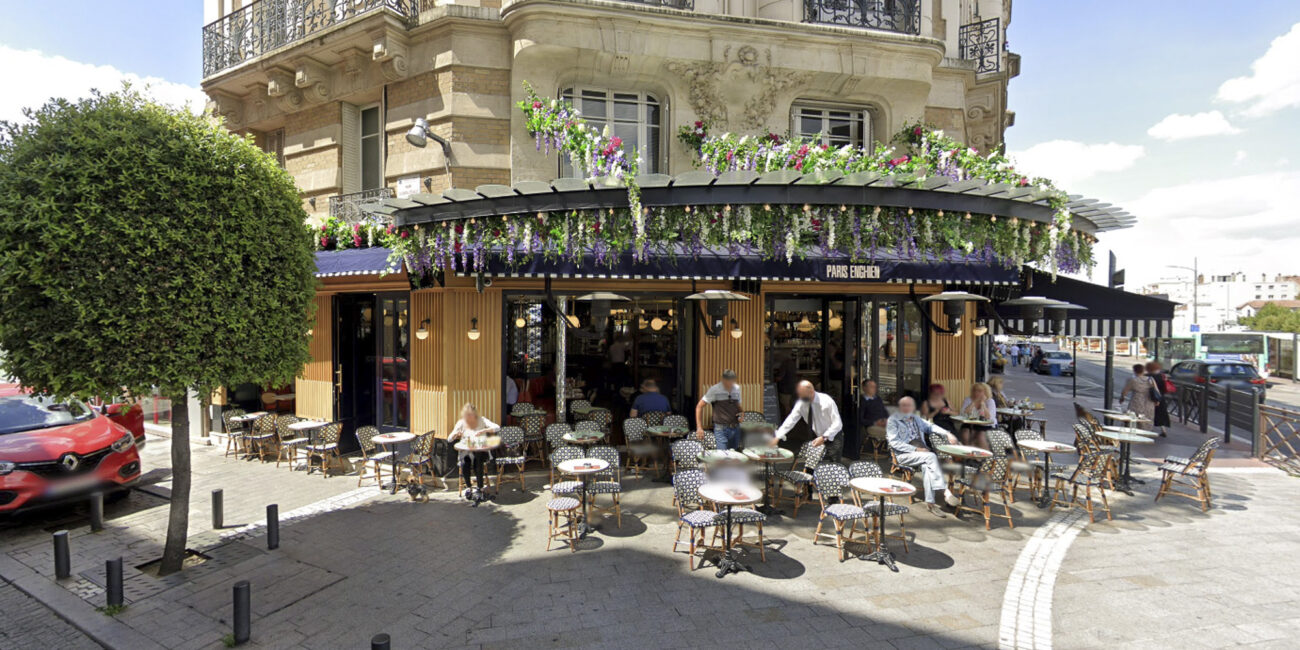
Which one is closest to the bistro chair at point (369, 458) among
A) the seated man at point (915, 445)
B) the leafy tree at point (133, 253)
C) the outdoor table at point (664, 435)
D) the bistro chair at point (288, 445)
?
the bistro chair at point (288, 445)

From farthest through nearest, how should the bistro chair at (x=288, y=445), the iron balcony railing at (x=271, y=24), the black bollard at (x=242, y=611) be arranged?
the iron balcony railing at (x=271, y=24) → the bistro chair at (x=288, y=445) → the black bollard at (x=242, y=611)

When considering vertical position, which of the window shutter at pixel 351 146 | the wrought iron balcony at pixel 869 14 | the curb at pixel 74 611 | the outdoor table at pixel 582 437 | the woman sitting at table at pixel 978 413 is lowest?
the curb at pixel 74 611

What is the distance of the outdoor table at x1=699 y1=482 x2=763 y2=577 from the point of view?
239 inches

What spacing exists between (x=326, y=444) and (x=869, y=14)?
13303 millimetres

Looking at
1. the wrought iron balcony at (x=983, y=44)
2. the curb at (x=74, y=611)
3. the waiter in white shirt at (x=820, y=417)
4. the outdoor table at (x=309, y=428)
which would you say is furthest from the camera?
the wrought iron balcony at (x=983, y=44)

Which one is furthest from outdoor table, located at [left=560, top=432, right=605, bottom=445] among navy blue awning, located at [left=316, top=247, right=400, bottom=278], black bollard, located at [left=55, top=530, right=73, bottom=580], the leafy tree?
black bollard, located at [left=55, top=530, right=73, bottom=580]

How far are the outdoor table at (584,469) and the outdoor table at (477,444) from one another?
1.52m

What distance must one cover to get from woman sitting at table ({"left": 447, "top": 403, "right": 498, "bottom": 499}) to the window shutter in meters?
6.19

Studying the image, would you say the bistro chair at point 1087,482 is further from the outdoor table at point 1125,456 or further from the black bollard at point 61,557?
the black bollard at point 61,557

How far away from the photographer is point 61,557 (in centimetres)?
629

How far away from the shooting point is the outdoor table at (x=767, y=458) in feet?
25.8

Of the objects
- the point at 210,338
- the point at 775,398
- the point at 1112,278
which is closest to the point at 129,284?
the point at 210,338

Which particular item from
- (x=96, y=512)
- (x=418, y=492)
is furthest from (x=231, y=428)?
(x=418, y=492)

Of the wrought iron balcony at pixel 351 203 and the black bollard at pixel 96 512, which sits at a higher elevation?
the wrought iron balcony at pixel 351 203
